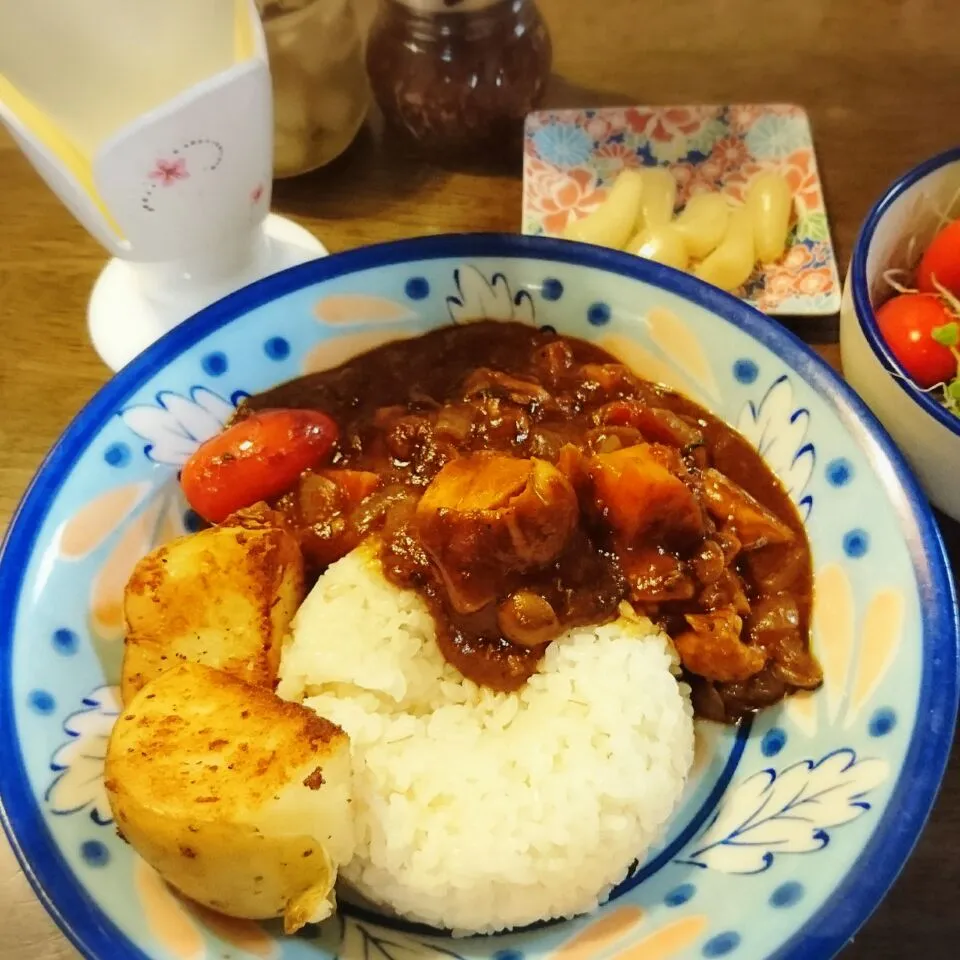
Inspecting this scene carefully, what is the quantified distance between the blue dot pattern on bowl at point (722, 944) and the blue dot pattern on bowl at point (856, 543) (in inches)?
26.8

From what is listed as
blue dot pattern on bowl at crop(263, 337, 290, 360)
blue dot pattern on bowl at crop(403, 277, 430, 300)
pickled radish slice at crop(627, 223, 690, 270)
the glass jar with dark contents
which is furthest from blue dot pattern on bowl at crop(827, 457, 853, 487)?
the glass jar with dark contents

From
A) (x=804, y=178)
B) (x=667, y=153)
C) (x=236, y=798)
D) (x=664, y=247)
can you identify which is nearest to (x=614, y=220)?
(x=664, y=247)

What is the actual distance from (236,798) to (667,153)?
2196mm

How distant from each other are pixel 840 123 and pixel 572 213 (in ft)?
2.92

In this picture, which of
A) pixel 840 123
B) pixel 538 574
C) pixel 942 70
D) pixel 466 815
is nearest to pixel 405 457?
pixel 538 574

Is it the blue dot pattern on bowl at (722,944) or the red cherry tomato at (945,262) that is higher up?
the red cherry tomato at (945,262)

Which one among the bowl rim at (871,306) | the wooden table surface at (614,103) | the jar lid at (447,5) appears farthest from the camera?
the jar lid at (447,5)

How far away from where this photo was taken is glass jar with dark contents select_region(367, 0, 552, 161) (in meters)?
2.58

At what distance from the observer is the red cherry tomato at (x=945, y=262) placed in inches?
83.0

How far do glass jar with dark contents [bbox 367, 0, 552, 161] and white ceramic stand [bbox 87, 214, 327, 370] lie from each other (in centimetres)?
59

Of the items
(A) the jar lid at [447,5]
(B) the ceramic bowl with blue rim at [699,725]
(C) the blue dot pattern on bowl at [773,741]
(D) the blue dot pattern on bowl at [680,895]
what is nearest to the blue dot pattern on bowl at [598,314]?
(B) the ceramic bowl with blue rim at [699,725]

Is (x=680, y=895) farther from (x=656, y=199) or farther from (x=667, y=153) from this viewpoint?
(x=667, y=153)

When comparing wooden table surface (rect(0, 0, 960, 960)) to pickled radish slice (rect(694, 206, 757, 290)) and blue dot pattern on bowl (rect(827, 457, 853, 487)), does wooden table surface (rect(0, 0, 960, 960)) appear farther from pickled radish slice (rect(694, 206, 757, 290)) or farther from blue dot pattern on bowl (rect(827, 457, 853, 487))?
blue dot pattern on bowl (rect(827, 457, 853, 487))

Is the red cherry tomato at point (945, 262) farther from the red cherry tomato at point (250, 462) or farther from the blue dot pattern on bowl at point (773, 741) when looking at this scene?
the red cherry tomato at point (250, 462)
